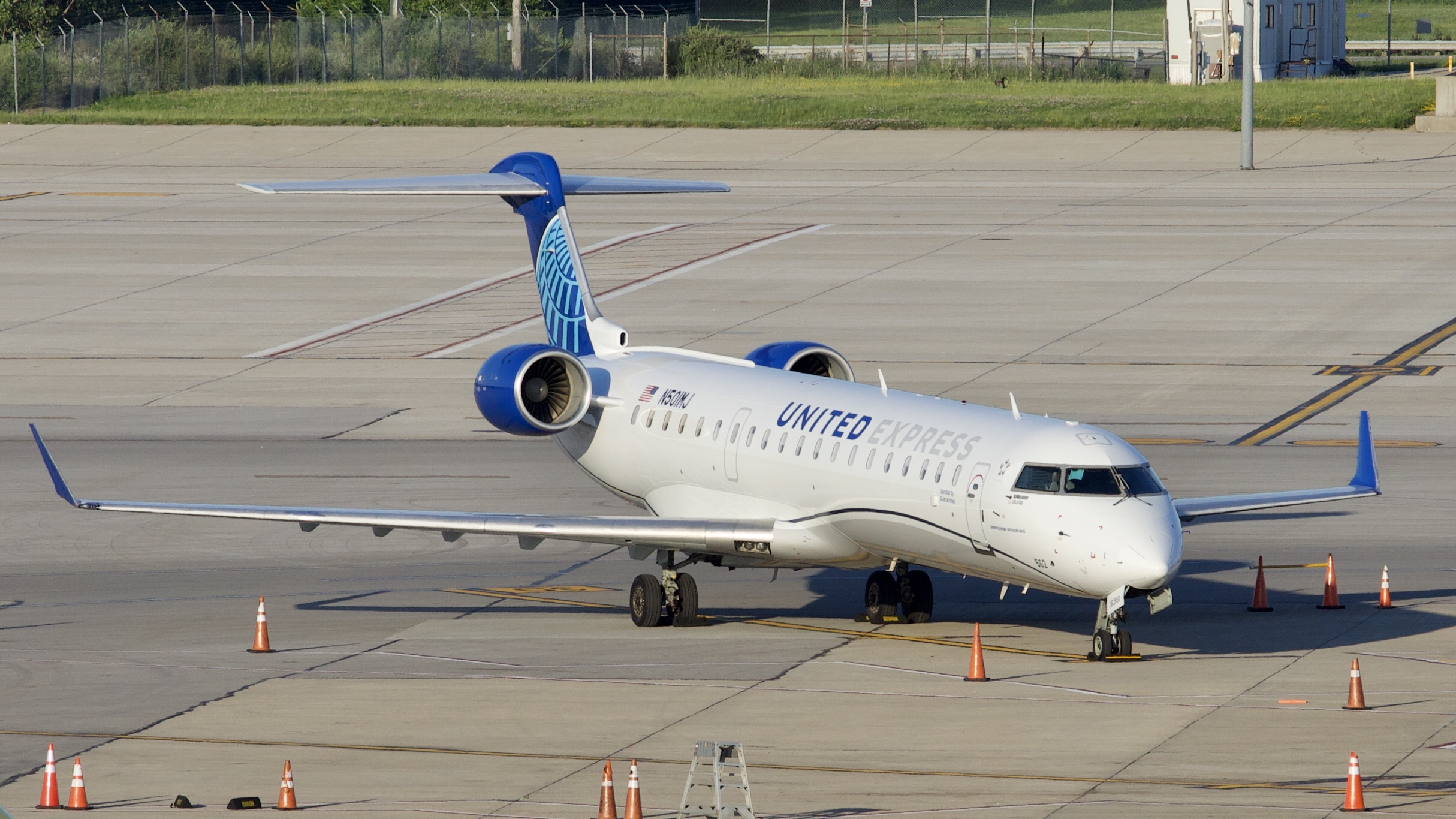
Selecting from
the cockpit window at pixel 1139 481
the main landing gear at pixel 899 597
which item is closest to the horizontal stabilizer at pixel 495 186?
the main landing gear at pixel 899 597

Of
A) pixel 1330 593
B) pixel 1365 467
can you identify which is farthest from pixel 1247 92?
pixel 1330 593

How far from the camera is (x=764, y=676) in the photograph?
20938 mm

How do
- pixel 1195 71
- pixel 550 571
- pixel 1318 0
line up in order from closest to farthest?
pixel 550 571 → pixel 1195 71 → pixel 1318 0

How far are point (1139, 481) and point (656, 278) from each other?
3284 centimetres

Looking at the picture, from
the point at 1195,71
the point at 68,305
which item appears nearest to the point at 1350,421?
the point at 68,305

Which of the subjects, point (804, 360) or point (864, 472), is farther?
point (804, 360)

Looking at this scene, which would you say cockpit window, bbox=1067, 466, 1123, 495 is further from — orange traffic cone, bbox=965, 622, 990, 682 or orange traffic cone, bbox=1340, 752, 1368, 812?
orange traffic cone, bbox=1340, 752, 1368, 812

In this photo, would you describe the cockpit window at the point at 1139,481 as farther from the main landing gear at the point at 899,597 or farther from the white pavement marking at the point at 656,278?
the white pavement marking at the point at 656,278

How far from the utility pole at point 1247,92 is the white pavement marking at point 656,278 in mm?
14202

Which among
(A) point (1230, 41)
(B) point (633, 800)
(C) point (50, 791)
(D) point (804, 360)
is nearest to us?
(B) point (633, 800)

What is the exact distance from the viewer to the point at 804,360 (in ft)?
88.8

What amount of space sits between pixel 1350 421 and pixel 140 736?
82.7 feet

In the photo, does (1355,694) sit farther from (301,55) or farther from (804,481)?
(301,55)

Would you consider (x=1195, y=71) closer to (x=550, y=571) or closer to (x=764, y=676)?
(x=550, y=571)
